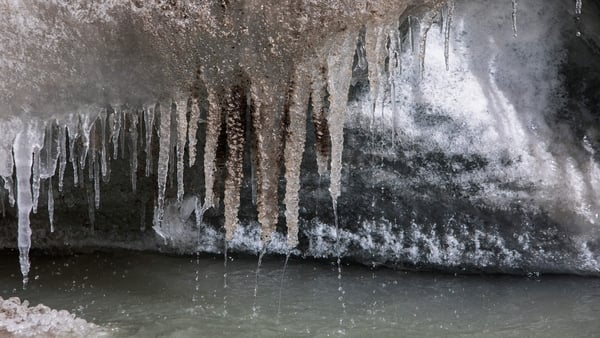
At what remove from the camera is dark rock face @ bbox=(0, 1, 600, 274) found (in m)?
3.52

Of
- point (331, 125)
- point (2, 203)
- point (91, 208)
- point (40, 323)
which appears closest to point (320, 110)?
point (331, 125)

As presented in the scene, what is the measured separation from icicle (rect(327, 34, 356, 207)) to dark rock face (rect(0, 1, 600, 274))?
2 centimetres

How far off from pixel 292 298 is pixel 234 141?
1.04 metres

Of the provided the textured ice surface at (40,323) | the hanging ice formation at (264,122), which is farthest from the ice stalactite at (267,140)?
the textured ice surface at (40,323)

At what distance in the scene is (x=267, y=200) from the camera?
12.0 ft

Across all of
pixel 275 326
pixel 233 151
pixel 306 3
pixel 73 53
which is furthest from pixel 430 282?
pixel 73 53

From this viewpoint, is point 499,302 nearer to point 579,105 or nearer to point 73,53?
point 579,105

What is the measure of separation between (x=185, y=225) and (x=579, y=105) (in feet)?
8.14

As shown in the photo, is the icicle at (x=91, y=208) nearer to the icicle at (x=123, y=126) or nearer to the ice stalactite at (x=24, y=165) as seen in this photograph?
the icicle at (x=123, y=126)

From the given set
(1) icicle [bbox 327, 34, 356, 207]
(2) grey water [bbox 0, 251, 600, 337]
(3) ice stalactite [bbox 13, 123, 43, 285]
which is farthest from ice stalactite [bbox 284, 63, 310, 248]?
(3) ice stalactite [bbox 13, 123, 43, 285]

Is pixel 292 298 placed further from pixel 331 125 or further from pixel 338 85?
pixel 338 85

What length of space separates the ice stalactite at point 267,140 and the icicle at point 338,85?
0.74ft

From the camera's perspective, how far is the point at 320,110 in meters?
3.58

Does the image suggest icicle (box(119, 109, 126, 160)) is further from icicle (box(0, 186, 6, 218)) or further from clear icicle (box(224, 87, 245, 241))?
icicle (box(0, 186, 6, 218))
